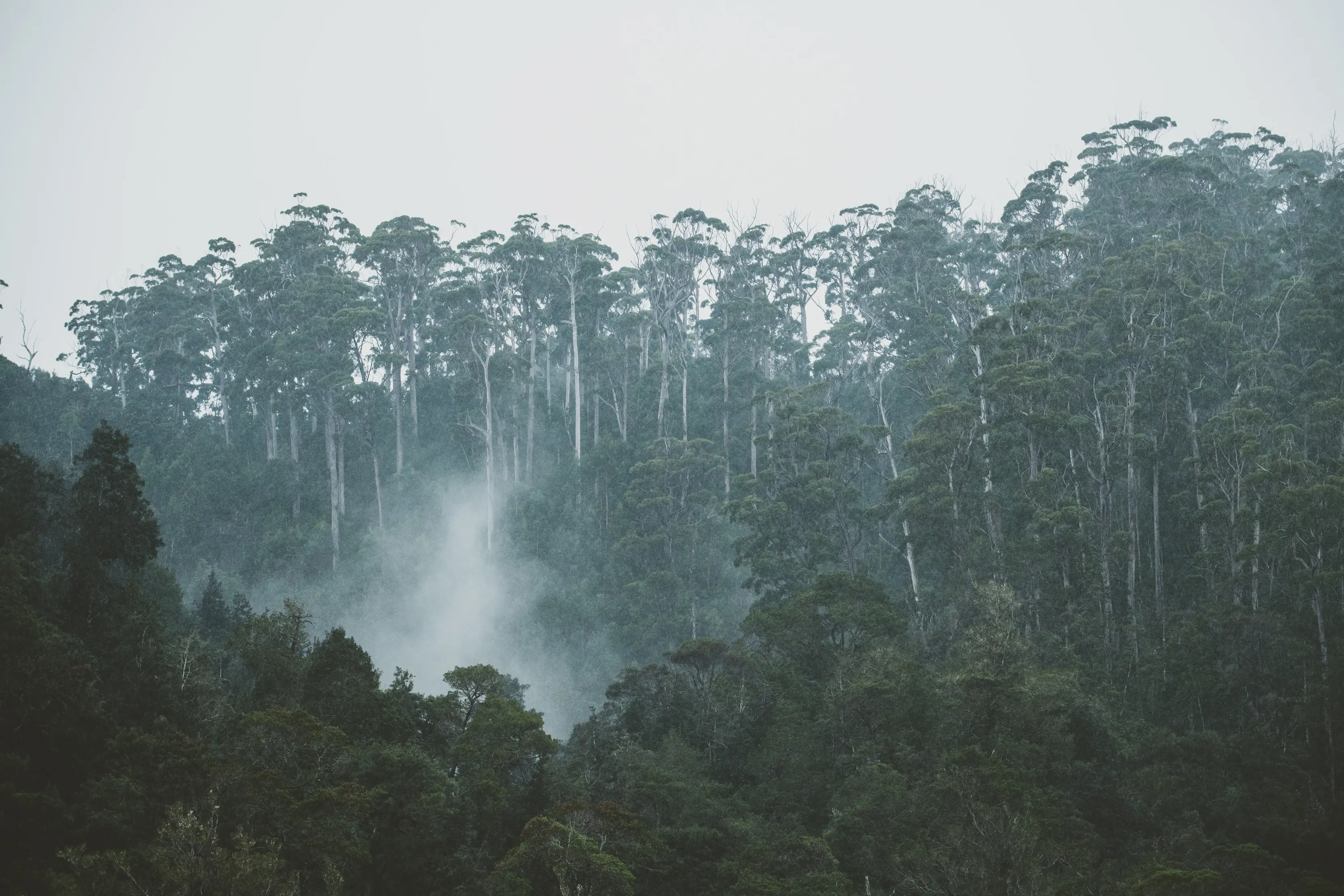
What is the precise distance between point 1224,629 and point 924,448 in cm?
1287

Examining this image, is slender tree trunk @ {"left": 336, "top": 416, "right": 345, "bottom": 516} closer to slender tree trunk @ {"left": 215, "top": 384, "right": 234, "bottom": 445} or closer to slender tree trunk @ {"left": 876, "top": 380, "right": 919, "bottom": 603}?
slender tree trunk @ {"left": 215, "top": 384, "right": 234, "bottom": 445}

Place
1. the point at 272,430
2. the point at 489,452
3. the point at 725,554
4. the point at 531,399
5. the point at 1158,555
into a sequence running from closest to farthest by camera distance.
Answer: the point at 1158,555 → the point at 725,554 → the point at 489,452 → the point at 531,399 → the point at 272,430

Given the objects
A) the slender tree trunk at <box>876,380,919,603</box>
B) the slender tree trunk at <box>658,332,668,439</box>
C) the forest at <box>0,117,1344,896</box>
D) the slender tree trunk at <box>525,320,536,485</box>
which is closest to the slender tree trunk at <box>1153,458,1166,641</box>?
the forest at <box>0,117,1344,896</box>

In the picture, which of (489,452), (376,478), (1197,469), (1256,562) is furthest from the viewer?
(376,478)

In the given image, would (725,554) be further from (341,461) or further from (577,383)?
(341,461)

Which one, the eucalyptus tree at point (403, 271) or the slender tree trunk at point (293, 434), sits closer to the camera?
the slender tree trunk at point (293, 434)

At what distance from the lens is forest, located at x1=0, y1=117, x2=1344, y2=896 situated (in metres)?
28.2

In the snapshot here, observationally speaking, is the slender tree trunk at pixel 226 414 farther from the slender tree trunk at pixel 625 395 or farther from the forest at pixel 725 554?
the slender tree trunk at pixel 625 395

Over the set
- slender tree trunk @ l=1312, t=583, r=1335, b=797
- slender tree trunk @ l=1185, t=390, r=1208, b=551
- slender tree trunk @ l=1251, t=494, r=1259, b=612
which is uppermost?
slender tree trunk @ l=1185, t=390, r=1208, b=551

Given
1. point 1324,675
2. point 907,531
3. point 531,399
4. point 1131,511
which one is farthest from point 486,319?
point 1324,675

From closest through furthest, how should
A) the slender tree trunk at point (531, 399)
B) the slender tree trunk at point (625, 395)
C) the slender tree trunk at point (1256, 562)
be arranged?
the slender tree trunk at point (1256, 562), the slender tree trunk at point (625, 395), the slender tree trunk at point (531, 399)

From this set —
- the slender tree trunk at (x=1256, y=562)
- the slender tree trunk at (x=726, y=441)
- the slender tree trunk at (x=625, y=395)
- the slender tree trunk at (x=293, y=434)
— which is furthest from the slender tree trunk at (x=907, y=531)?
the slender tree trunk at (x=293, y=434)

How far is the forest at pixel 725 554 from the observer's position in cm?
2823

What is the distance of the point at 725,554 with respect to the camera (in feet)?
180
